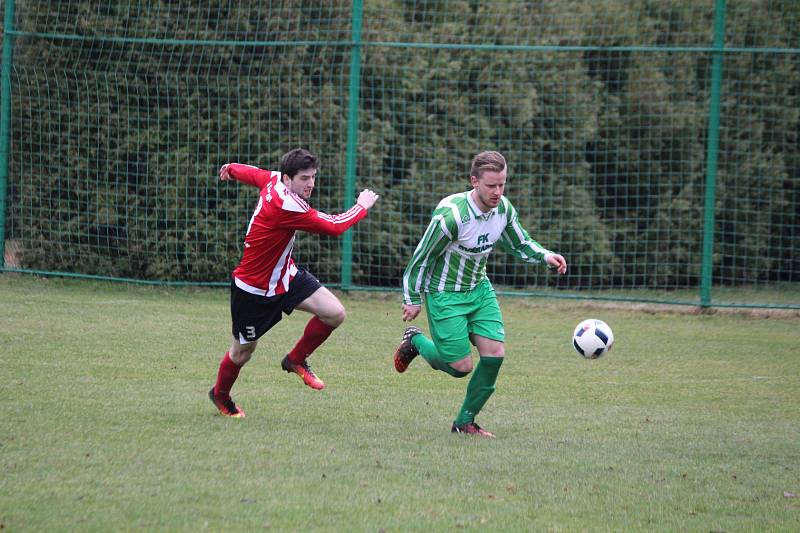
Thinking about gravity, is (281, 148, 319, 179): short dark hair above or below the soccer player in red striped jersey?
above

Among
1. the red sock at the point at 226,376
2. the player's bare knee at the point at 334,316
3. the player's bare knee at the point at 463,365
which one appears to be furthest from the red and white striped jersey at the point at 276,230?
the player's bare knee at the point at 463,365

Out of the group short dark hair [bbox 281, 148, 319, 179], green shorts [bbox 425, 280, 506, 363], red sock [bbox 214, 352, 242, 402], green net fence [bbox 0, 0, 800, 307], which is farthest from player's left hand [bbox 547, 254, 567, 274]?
green net fence [bbox 0, 0, 800, 307]

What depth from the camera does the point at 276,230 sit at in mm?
6531

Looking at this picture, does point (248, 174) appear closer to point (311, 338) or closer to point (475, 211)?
point (311, 338)

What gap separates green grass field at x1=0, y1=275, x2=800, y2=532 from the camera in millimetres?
4555

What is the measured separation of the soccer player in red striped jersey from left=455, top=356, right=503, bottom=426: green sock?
46.3 inches

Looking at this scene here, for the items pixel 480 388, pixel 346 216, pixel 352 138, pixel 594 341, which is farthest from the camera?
pixel 352 138

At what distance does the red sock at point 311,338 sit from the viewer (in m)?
6.98

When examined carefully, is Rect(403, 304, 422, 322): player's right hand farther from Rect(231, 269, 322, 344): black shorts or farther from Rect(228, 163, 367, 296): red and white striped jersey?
Rect(231, 269, 322, 344): black shorts

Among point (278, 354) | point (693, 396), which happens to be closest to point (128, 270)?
point (278, 354)

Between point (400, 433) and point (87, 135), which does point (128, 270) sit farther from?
point (400, 433)

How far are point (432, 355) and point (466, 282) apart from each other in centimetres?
52

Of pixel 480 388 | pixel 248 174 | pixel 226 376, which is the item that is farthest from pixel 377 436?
pixel 248 174

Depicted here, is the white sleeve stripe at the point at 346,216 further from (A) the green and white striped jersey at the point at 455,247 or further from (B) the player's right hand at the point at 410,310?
(B) the player's right hand at the point at 410,310
